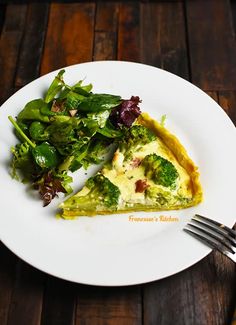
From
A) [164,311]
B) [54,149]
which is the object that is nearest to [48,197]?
[54,149]

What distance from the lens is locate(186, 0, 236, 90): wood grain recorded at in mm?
4180

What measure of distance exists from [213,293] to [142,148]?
3.57 ft

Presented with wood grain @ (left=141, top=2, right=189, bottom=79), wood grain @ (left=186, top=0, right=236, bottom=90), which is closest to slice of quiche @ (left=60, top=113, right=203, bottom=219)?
wood grain @ (left=186, top=0, right=236, bottom=90)

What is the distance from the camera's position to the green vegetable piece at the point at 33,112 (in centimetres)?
338

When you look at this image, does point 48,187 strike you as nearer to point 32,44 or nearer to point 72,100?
point 72,100

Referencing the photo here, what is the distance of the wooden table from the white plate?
0.24m

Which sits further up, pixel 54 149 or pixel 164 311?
pixel 54 149

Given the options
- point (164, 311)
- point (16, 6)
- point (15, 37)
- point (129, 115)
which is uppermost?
point (16, 6)

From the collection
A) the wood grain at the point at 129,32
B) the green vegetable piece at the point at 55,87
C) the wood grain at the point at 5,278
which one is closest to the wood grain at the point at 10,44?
the green vegetable piece at the point at 55,87

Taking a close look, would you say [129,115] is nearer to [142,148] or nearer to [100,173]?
[142,148]

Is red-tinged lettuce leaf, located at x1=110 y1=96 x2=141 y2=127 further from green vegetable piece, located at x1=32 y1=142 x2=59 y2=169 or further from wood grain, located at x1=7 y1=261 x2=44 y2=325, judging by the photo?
wood grain, located at x1=7 y1=261 x2=44 y2=325

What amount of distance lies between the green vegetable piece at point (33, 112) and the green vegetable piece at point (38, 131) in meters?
0.04

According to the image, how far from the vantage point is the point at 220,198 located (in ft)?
10.2

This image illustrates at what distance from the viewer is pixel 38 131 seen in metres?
3.36
